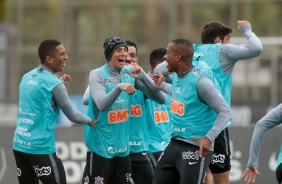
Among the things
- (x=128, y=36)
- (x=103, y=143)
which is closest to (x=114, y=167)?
(x=103, y=143)

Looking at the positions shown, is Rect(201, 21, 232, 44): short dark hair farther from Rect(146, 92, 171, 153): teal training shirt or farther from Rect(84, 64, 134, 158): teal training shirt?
Rect(146, 92, 171, 153): teal training shirt

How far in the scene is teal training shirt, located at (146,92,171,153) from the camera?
11523mm

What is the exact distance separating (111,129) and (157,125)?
1.67 meters

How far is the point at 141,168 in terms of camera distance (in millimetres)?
10797

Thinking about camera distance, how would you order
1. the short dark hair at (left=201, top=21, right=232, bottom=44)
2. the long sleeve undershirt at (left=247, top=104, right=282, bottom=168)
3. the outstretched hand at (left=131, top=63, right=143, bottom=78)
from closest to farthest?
the long sleeve undershirt at (left=247, top=104, right=282, bottom=168)
the outstretched hand at (left=131, top=63, right=143, bottom=78)
the short dark hair at (left=201, top=21, right=232, bottom=44)

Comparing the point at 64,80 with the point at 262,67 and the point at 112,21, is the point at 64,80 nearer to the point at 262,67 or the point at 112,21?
the point at 262,67

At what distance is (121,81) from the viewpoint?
33.1 ft

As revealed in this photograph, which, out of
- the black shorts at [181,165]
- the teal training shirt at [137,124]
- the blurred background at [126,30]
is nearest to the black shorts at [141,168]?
the teal training shirt at [137,124]

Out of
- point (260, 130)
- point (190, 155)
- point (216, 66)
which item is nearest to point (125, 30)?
point (216, 66)

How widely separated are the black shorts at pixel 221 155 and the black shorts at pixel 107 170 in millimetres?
1000

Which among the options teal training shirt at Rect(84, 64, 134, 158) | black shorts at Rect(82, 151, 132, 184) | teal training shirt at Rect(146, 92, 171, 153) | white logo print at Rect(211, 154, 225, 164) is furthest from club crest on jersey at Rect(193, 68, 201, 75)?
teal training shirt at Rect(146, 92, 171, 153)

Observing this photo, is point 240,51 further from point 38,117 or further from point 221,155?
point 38,117

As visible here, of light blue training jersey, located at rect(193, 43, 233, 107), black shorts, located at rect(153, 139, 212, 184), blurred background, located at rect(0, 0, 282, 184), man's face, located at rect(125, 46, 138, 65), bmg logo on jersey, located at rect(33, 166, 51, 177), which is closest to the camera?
black shorts, located at rect(153, 139, 212, 184)

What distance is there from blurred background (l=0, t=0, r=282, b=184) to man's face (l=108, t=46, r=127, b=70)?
14.5m
